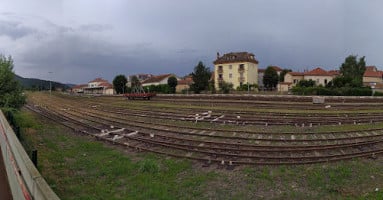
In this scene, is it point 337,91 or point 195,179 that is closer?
point 195,179

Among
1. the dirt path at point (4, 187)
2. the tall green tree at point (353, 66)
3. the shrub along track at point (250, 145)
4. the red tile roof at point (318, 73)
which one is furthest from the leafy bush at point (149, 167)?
the red tile roof at point (318, 73)

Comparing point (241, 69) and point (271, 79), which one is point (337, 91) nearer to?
point (241, 69)

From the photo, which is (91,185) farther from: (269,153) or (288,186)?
(269,153)

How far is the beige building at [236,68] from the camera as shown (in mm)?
81000

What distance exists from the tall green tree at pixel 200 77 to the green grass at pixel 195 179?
177ft

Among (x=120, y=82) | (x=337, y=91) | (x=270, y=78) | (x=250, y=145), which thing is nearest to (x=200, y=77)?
(x=270, y=78)

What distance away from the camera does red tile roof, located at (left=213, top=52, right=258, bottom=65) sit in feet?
268

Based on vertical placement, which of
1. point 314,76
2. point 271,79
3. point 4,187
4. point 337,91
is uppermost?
point 314,76

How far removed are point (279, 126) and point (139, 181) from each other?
1360 centimetres

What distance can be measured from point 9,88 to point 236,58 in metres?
64.5

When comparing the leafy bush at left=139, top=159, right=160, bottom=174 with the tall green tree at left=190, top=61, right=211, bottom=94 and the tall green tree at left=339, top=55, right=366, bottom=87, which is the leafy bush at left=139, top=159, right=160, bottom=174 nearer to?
the tall green tree at left=190, top=61, right=211, bottom=94

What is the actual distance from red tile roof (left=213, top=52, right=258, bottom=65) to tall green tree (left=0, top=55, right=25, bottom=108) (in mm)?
62423

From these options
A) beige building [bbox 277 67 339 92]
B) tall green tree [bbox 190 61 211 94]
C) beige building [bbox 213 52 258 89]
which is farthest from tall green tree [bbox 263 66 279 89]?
tall green tree [bbox 190 61 211 94]

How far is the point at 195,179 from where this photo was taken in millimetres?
11289
